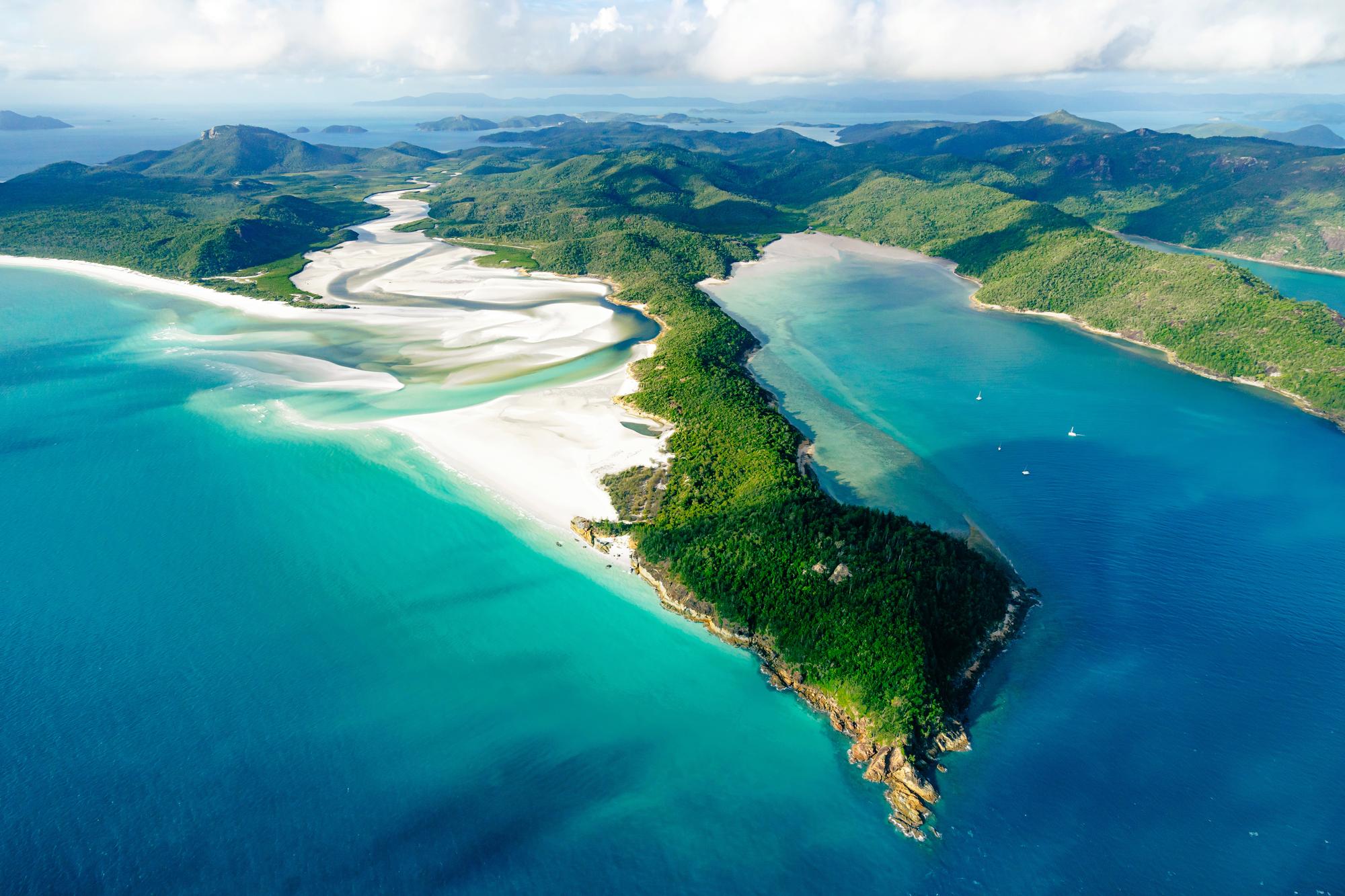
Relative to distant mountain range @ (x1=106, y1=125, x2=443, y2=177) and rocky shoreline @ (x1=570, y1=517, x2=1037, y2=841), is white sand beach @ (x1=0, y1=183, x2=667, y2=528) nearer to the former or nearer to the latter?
rocky shoreline @ (x1=570, y1=517, x2=1037, y2=841)

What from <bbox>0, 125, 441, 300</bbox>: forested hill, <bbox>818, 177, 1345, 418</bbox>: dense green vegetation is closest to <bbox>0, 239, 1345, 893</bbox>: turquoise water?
<bbox>818, 177, 1345, 418</bbox>: dense green vegetation

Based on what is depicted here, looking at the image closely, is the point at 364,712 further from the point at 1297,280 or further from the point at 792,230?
the point at 1297,280

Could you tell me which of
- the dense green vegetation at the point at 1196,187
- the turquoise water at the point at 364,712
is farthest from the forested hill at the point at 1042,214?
the turquoise water at the point at 364,712

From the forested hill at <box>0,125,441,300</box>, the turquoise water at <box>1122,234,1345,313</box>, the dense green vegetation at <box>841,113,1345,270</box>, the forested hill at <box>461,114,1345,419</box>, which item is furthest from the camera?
the dense green vegetation at <box>841,113,1345,270</box>

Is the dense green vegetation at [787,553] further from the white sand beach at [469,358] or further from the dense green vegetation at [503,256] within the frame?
the dense green vegetation at [503,256]


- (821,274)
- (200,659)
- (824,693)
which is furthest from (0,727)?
(821,274)

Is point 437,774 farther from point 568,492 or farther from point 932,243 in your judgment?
point 932,243
